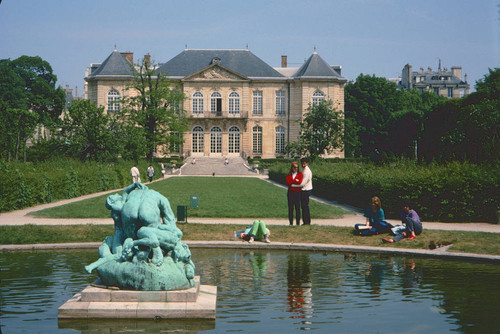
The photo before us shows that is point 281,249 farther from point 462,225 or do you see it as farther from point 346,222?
point 462,225

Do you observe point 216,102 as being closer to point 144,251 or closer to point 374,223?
point 374,223

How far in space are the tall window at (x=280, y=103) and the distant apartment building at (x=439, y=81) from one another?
29315 millimetres

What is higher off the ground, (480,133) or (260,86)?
(260,86)

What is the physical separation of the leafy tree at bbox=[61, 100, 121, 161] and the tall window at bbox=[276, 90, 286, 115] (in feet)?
115

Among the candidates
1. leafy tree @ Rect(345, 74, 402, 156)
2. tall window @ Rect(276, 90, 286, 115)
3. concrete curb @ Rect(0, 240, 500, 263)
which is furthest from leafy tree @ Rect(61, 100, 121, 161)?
leafy tree @ Rect(345, 74, 402, 156)

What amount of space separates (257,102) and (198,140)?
24.9 ft

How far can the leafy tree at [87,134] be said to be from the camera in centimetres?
3456

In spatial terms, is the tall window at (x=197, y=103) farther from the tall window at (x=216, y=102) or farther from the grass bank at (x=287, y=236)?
the grass bank at (x=287, y=236)

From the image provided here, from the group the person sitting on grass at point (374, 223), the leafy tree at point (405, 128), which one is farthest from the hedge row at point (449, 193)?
the leafy tree at point (405, 128)

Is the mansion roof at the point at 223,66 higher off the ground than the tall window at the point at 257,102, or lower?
higher

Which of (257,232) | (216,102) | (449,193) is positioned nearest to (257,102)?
(216,102)

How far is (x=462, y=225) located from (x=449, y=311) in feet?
28.9

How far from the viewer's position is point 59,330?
578 cm

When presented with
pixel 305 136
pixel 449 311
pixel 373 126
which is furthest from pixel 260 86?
pixel 449 311
